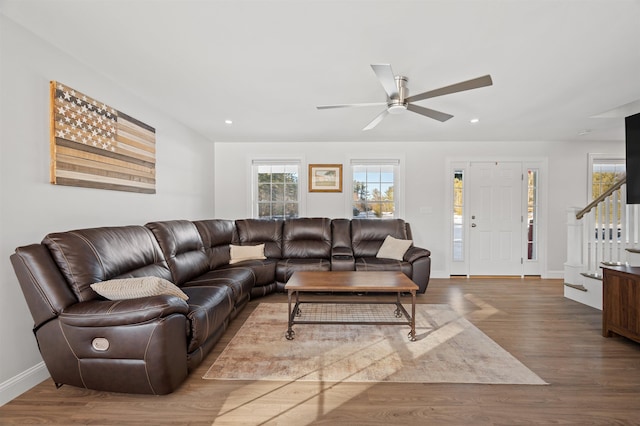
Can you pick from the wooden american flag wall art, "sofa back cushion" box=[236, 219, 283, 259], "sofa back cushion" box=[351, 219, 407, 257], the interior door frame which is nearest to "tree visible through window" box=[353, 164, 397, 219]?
"sofa back cushion" box=[351, 219, 407, 257]

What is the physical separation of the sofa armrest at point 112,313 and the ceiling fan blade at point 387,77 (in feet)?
6.76

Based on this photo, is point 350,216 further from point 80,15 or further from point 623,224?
point 80,15

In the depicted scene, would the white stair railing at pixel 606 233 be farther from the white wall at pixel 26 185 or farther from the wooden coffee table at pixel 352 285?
the white wall at pixel 26 185

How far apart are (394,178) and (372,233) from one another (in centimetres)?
120

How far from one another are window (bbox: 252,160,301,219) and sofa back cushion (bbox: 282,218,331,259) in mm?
560

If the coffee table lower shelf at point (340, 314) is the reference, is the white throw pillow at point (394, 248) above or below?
above

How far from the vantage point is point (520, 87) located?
2689 mm

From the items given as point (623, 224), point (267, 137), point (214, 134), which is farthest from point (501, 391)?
point (214, 134)

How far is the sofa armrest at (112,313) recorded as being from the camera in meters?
1.62

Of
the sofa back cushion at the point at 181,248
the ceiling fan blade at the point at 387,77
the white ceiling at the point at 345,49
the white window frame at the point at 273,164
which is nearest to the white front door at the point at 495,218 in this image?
the white ceiling at the point at 345,49

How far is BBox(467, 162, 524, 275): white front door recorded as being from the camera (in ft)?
16.0

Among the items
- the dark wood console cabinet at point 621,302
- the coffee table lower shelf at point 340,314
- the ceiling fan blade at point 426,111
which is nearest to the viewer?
the dark wood console cabinet at point 621,302

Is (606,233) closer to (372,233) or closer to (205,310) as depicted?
(372,233)

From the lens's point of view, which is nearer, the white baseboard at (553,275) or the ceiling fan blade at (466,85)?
the ceiling fan blade at (466,85)
